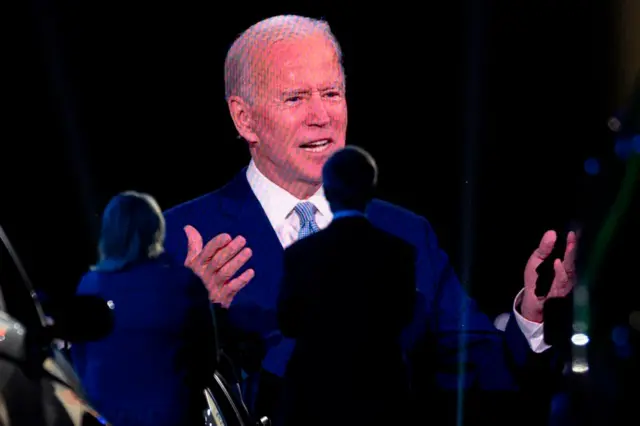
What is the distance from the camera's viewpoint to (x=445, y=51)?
3414mm

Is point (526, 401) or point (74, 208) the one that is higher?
point (74, 208)

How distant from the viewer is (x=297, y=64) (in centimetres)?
299

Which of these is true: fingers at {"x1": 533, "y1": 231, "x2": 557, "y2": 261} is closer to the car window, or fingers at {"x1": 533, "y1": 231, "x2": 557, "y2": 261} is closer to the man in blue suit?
the man in blue suit

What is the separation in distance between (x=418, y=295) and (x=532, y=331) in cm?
40

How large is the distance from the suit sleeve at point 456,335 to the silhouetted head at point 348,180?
1.75ft

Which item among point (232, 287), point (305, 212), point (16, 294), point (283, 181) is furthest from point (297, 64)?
point (16, 294)

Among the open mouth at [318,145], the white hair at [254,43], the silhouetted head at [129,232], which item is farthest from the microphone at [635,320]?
the silhouetted head at [129,232]

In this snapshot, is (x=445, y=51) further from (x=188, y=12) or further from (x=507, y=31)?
(x=188, y=12)

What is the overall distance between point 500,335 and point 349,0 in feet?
4.61

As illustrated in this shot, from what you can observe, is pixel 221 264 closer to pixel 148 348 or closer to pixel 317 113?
pixel 148 348

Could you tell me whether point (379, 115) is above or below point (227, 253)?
above

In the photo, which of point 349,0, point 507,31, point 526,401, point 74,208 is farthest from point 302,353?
point 507,31

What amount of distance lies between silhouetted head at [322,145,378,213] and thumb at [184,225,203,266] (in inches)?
23.6

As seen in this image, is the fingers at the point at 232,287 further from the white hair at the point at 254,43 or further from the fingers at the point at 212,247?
the white hair at the point at 254,43
